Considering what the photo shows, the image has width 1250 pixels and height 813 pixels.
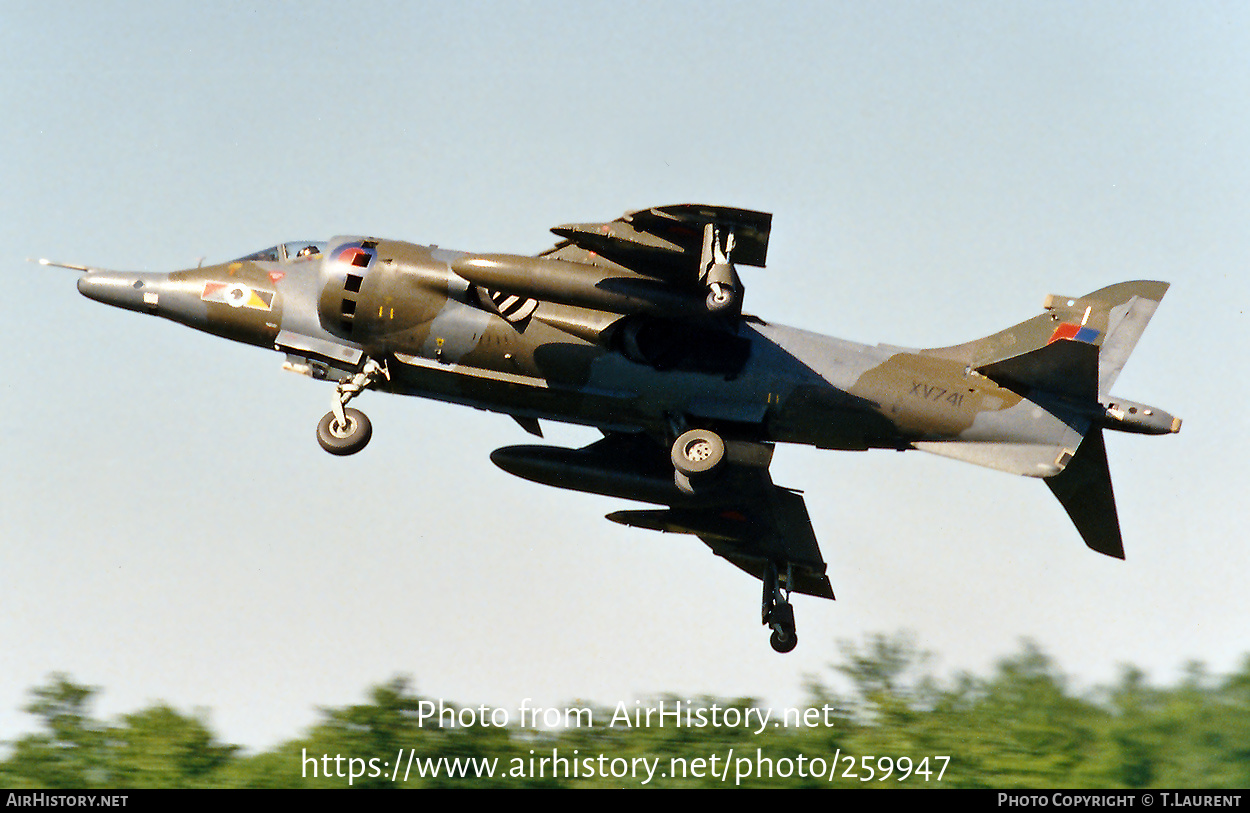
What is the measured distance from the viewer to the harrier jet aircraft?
61.2 ft

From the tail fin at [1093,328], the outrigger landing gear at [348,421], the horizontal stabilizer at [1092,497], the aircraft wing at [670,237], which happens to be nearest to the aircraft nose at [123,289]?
the outrigger landing gear at [348,421]

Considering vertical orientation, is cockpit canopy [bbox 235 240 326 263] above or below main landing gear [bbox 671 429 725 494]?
above

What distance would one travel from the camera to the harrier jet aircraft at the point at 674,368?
1864 centimetres

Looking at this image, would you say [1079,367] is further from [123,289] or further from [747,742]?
[123,289]

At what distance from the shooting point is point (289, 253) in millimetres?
20000

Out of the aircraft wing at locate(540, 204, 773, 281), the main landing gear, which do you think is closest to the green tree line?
the main landing gear

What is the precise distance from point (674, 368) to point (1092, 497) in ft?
21.6

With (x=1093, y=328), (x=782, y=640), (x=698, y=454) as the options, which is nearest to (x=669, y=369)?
(x=698, y=454)

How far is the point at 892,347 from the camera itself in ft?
63.9

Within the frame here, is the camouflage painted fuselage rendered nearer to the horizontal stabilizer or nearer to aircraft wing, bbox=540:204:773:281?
the horizontal stabilizer

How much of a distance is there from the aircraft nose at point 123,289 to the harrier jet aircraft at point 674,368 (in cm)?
34

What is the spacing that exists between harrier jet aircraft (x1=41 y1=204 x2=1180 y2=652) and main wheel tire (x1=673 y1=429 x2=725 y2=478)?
21mm
